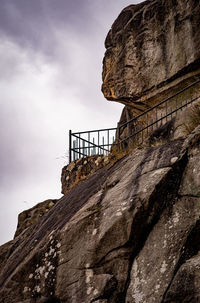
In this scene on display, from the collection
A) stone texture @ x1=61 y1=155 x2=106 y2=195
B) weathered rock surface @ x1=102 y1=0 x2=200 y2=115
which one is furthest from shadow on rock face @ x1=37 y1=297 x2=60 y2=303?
weathered rock surface @ x1=102 y1=0 x2=200 y2=115

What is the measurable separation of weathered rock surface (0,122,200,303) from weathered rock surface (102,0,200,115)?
4.28m

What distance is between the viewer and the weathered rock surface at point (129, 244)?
6.24 metres

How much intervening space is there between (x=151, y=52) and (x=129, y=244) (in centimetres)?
702

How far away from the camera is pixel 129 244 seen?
6762 millimetres

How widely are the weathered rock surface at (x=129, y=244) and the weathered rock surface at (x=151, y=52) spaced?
428 centimetres

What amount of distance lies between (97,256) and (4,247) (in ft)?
15.0

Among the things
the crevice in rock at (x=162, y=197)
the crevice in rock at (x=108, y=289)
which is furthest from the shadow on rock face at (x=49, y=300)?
the crevice in rock at (x=162, y=197)

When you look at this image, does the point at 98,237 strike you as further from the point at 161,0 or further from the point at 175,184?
the point at 161,0

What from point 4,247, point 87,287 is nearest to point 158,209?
point 87,287

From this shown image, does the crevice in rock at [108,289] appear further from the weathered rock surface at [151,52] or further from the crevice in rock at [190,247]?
the weathered rock surface at [151,52]

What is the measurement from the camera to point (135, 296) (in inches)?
247

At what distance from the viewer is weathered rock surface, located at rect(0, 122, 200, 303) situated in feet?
20.5

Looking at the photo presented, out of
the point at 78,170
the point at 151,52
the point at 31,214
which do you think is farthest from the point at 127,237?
the point at 151,52

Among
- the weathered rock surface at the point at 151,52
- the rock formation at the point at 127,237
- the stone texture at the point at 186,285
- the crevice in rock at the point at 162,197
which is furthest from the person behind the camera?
the weathered rock surface at the point at 151,52
